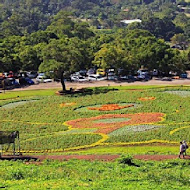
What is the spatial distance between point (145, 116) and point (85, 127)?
8.20m

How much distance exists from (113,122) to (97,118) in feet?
10.7

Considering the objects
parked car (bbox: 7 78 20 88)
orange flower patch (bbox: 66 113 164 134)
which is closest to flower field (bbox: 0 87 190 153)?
orange flower patch (bbox: 66 113 164 134)

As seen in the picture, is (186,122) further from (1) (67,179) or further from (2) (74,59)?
(2) (74,59)

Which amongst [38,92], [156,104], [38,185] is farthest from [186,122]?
[38,92]

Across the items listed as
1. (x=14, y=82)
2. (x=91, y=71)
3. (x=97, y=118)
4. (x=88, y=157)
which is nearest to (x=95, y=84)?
(x=14, y=82)

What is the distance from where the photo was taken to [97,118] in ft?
171

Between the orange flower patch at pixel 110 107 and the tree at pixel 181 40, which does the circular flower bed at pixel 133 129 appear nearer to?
the orange flower patch at pixel 110 107

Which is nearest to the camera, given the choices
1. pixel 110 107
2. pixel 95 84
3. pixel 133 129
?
pixel 133 129

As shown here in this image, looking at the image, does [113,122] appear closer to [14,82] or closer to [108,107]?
[108,107]

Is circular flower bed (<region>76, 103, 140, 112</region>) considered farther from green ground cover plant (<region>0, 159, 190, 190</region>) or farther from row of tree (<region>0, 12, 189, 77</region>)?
green ground cover plant (<region>0, 159, 190, 190</region>)

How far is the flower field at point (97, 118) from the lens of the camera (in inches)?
A: 1597

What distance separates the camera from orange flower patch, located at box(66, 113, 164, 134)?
153 feet

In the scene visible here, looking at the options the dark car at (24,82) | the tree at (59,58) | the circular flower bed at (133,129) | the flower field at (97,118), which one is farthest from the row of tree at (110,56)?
the circular flower bed at (133,129)

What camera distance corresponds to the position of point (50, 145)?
4022 centimetres
